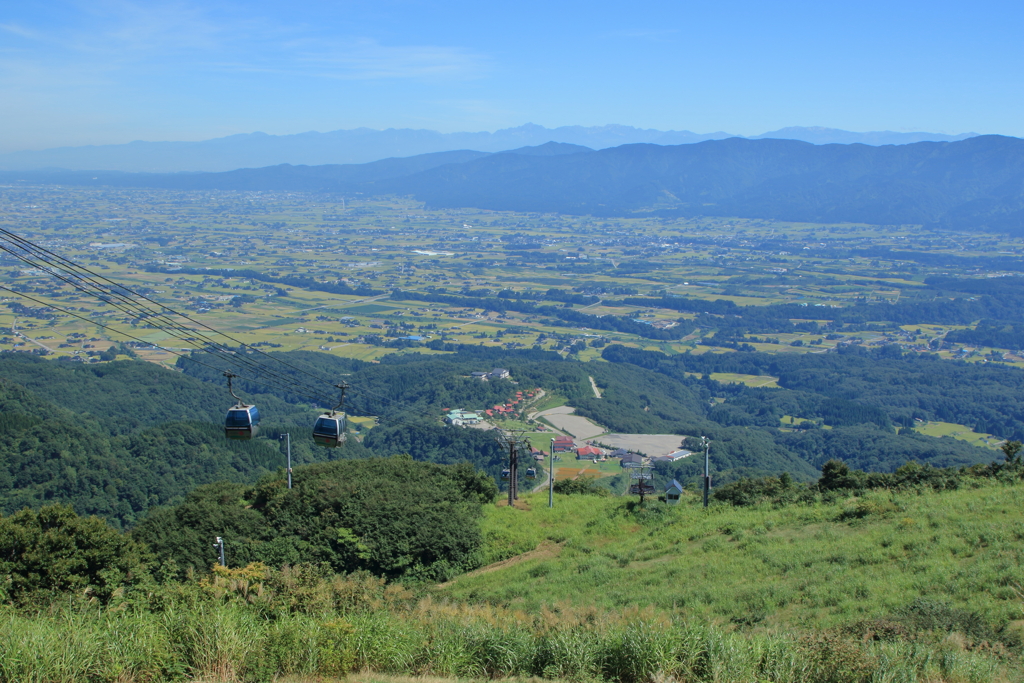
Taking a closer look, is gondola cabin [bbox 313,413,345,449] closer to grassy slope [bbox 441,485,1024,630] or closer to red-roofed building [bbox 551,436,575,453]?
grassy slope [bbox 441,485,1024,630]

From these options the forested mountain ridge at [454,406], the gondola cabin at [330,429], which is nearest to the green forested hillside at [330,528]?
the gondola cabin at [330,429]

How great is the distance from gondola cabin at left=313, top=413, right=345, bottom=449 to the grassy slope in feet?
12.1

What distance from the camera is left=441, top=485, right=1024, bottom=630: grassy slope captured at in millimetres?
10914

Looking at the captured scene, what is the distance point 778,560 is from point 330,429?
792 cm

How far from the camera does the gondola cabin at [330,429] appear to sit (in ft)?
42.4

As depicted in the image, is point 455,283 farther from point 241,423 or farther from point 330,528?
point 241,423

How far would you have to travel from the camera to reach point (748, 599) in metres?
11.7

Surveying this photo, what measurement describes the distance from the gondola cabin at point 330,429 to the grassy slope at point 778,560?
370 centimetres

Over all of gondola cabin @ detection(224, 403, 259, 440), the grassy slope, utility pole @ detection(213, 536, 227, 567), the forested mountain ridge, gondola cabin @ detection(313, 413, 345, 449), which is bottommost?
the forested mountain ridge

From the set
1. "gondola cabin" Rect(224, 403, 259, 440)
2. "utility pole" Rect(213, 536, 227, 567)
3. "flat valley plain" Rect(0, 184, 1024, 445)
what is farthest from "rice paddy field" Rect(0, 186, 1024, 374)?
"gondola cabin" Rect(224, 403, 259, 440)

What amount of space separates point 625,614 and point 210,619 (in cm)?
535

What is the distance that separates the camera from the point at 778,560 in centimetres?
1349

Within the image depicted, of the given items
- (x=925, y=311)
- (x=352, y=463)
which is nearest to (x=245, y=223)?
(x=925, y=311)

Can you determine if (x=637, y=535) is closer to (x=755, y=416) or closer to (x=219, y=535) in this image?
(x=219, y=535)
